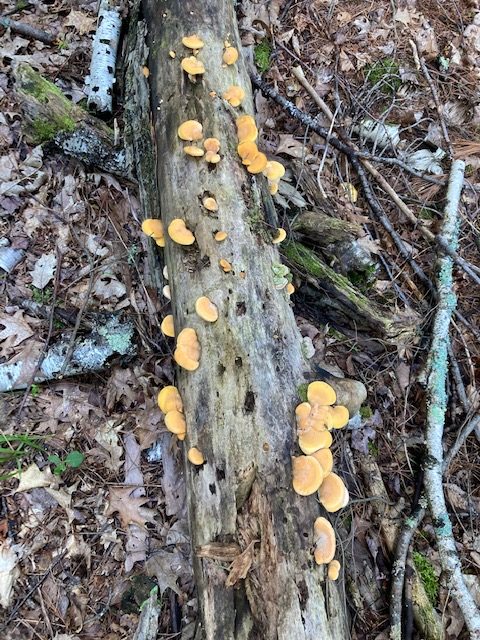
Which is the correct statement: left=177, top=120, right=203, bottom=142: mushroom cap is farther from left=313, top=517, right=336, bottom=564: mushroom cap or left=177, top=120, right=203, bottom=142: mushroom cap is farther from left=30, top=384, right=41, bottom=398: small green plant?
left=313, top=517, right=336, bottom=564: mushroom cap

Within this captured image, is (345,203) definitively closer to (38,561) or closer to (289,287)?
(289,287)

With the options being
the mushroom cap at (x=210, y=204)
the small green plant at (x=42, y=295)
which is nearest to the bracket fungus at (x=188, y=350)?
the mushroom cap at (x=210, y=204)

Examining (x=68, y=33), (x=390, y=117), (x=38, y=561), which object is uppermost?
(x=68, y=33)

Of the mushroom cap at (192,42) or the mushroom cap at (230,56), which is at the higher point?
the mushroom cap at (192,42)

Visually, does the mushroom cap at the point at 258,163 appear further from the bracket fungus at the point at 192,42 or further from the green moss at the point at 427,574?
the green moss at the point at 427,574

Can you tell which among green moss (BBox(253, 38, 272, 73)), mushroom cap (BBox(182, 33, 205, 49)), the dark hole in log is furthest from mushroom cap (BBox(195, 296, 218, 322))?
green moss (BBox(253, 38, 272, 73))

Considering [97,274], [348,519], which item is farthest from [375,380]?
[97,274]

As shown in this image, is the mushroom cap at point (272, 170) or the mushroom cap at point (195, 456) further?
the mushroom cap at point (272, 170)
